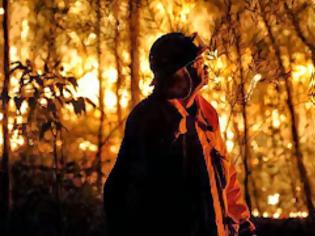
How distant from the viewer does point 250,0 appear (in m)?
5.82

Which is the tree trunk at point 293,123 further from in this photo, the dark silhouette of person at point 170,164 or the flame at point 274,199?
the dark silhouette of person at point 170,164

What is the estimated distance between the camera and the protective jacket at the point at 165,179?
6.00 feet

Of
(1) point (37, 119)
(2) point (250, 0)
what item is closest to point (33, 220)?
(1) point (37, 119)

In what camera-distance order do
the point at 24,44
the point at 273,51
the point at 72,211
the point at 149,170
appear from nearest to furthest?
the point at 149,170
the point at 72,211
the point at 273,51
the point at 24,44

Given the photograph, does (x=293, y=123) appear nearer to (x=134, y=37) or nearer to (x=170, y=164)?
(x=134, y=37)

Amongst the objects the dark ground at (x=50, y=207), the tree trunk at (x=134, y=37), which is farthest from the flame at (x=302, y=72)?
the dark ground at (x=50, y=207)

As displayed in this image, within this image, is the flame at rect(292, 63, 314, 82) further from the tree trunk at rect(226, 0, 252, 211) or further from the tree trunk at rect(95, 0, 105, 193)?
the tree trunk at rect(95, 0, 105, 193)

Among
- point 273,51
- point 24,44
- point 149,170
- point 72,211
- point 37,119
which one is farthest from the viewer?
point 24,44

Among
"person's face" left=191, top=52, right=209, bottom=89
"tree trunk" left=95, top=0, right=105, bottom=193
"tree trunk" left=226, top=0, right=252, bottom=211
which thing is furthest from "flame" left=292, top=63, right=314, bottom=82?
"person's face" left=191, top=52, right=209, bottom=89

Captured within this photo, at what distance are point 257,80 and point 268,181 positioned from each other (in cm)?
128

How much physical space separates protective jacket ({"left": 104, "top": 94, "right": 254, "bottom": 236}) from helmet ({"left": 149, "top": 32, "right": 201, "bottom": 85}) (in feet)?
0.28

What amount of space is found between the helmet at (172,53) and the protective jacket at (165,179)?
0.09 m

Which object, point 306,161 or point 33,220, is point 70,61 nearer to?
point 33,220

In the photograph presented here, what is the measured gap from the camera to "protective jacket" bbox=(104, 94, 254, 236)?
183 centimetres
